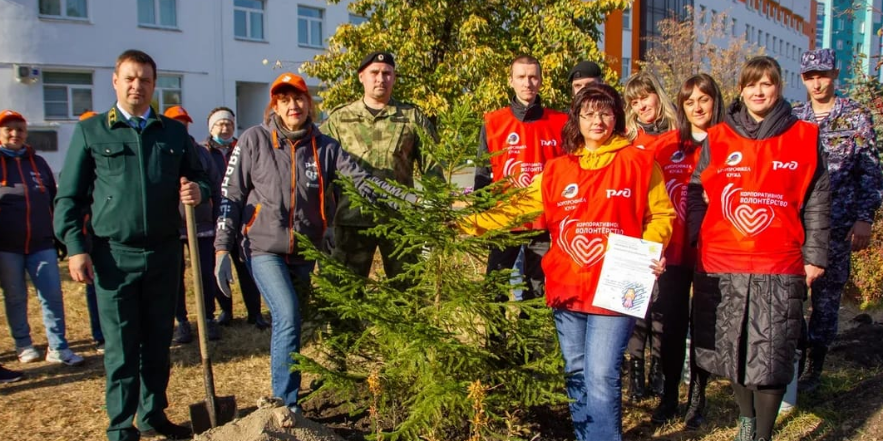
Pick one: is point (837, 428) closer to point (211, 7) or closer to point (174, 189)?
point (174, 189)

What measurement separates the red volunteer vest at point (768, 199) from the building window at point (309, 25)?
79.9 ft

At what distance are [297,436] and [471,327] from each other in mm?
1004

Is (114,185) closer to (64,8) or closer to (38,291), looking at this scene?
(38,291)

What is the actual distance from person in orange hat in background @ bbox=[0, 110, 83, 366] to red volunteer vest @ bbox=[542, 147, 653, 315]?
4568 mm

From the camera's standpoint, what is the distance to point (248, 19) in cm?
2427

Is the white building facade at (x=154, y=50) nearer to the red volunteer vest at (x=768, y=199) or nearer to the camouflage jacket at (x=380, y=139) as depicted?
the camouflage jacket at (x=380, y=139)

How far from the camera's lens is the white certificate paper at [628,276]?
3242mm

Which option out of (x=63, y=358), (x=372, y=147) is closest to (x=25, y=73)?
(x=63, y=358)

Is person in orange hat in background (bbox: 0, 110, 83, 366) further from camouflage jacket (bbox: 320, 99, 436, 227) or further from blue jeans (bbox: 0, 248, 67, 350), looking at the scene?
camouflage jacket (bbox: 320, 99, 436, 227)

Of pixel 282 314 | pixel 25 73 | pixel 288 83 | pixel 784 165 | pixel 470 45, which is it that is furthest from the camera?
pixel 25 73

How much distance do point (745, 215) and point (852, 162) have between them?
1941 millimetres

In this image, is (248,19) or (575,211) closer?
(575,211)

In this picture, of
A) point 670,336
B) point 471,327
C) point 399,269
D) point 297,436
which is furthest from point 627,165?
point 297,436

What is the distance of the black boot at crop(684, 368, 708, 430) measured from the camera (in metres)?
4.26
